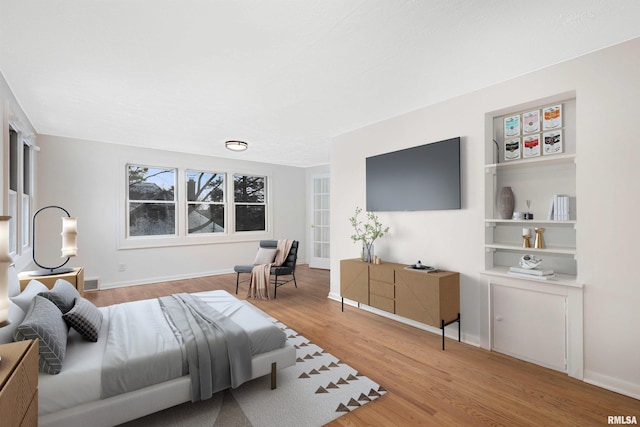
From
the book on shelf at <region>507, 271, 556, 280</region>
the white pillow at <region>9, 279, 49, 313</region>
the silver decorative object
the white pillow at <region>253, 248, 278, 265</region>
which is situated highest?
the silver decorative object

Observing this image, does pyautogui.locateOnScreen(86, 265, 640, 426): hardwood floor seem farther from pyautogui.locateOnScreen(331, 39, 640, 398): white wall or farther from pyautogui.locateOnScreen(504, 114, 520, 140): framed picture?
pyautogui.locateOnScreen(504, 114, 520, 140): framed picture

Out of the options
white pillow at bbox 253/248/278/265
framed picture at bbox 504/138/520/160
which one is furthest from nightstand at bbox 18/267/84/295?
framed picture at bbox 504/138/520/160

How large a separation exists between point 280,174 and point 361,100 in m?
4.39

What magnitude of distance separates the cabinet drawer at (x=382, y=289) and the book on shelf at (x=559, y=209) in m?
1.64

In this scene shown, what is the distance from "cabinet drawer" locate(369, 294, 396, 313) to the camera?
3430mm

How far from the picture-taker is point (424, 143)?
3.55 meters

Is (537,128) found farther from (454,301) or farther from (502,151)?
(454,301)

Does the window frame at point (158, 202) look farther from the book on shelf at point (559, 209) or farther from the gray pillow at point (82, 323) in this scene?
the book on shelf at point (559, 209)

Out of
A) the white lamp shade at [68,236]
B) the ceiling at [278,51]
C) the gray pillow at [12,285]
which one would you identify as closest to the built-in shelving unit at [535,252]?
the ceiling at [278,51]

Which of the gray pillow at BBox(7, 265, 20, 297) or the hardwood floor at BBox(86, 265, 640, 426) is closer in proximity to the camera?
the hardwood floor at BBox(86, 265, 640, 426)

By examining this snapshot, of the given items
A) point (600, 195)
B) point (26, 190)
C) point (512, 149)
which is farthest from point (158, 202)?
point (600, 195)

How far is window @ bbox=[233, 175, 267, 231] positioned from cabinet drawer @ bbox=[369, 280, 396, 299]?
13.4 ft

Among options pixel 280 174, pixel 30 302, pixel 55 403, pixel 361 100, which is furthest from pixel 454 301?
pixel 280 174

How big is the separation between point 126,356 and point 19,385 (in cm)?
63
